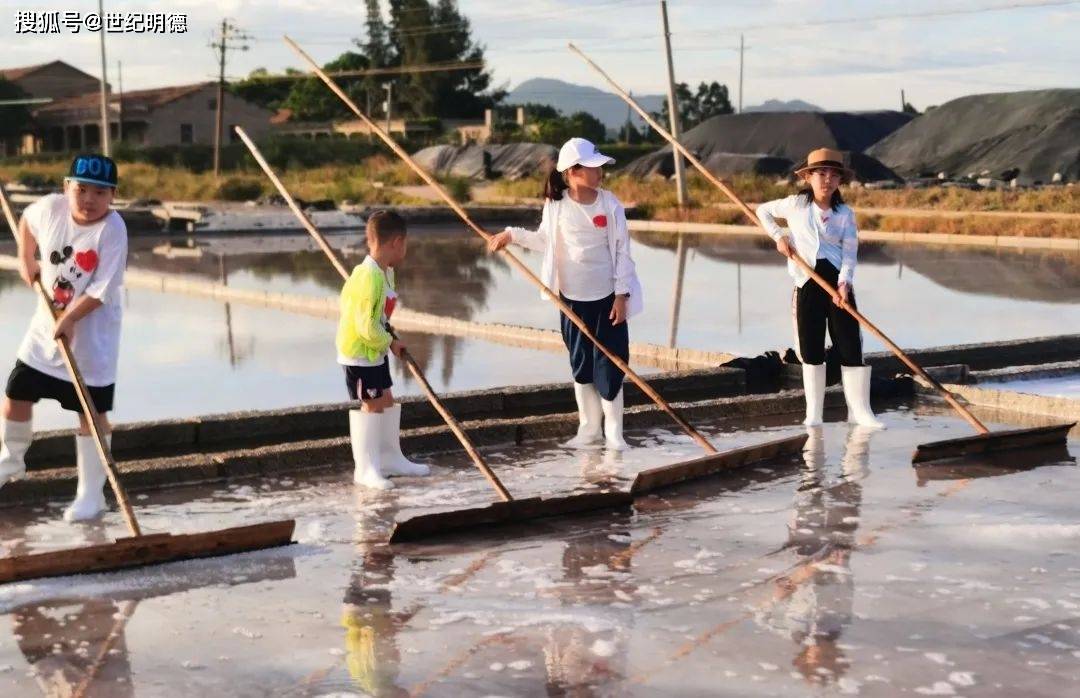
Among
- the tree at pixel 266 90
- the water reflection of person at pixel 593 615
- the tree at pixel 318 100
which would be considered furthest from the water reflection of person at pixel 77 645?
the tree at pixel 266 90

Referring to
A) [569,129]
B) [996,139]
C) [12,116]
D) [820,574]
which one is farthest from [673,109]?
[12,116]

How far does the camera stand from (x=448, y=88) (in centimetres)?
7269

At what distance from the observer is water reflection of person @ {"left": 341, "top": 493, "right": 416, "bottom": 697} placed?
13.2 feet

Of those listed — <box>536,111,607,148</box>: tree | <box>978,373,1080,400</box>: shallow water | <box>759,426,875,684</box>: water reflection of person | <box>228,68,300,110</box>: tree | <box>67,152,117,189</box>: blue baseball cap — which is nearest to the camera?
<box>759,426,875,684</box>: water reflection of person

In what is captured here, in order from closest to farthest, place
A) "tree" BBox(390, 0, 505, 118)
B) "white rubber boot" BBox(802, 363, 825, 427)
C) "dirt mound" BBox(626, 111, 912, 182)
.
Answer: "white rubber boot" BBox(802, 363, 825, 427), "dirt mound" BBox(626, 111, 912, 182), "tree" BBox(390, 0, 505, 118)

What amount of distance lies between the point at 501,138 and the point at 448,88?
21674 mm

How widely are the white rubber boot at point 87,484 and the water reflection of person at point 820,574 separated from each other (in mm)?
2511

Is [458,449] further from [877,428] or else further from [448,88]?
[448,88]

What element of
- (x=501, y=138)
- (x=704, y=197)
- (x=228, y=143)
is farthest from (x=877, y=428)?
(x=228, y=143)

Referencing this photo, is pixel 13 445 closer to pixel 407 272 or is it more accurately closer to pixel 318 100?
pixel 407 272

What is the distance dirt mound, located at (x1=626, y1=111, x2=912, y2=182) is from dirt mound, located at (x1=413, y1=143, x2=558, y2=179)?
12.9 ft

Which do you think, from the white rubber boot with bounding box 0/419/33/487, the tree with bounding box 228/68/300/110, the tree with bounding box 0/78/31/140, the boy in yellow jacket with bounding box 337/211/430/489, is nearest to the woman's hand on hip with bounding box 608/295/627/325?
the boy in yellow jacket with bounding box 337/211/430/489

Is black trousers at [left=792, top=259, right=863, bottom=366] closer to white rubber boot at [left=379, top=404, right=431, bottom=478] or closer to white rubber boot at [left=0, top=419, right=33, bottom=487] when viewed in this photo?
white rubber boot at [left=379, top=404, right=431, bottom=478]

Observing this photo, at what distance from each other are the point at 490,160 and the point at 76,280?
1522 inches
